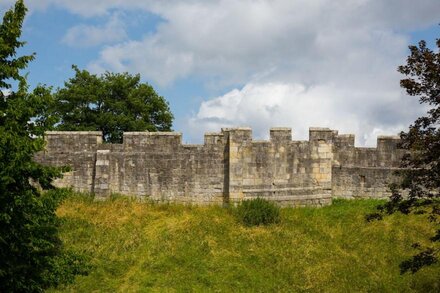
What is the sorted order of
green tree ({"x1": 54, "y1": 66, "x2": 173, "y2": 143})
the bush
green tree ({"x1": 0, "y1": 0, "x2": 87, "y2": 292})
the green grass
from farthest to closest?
green tree ({"x1": 54, "y1": 66, "x2": 173, "y2": 143}) < the bush < the green grass < green tree ({"x1": 0, "y1": 0, "x2": 87, "y2": 292})

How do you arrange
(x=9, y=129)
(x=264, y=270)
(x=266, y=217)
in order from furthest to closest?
(x=266, y=217) < (x=264, y=270) < (x=9, y=129)

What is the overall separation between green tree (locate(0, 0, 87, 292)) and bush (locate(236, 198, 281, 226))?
867cm

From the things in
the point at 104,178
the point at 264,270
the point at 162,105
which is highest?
the point at 162,105

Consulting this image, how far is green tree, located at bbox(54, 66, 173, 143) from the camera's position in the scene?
125 ft

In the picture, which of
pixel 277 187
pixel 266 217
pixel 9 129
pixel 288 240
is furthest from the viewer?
pixel 277 187

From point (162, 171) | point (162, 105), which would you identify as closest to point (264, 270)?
point (162, 171)

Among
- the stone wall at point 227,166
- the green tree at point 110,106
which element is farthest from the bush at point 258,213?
the green tree at point 110,106

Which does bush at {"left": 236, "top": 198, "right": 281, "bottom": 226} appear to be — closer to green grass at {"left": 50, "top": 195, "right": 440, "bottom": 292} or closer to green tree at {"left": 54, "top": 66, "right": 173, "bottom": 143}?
green grass at {"left": 50, "top": 195, "right": 440, "bottom": 292}

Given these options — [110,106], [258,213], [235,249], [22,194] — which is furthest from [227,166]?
[110,106]

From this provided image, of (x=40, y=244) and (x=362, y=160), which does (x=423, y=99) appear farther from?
(x=362, y=160)

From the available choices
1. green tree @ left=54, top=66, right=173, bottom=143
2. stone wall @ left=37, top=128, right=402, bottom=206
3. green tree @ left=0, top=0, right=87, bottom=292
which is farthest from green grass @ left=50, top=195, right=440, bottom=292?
green tree @ left=54, top=66, right=173, bottom=143

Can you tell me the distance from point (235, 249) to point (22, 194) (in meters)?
8.50

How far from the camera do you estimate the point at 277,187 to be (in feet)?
78.9

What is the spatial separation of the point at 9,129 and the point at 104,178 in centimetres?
1065
